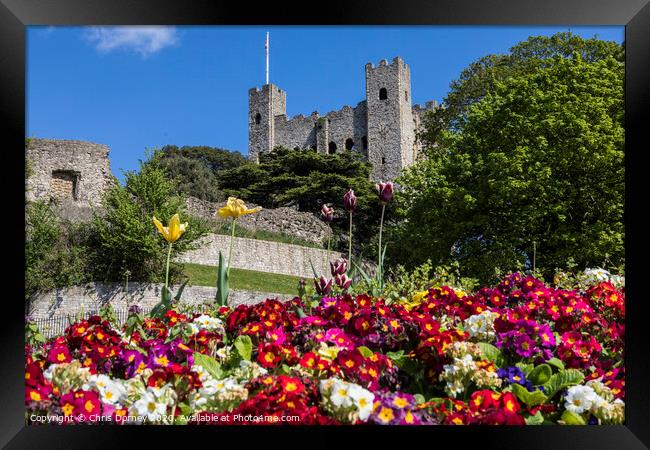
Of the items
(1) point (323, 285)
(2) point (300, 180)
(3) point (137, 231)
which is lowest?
(1) point (323, 285)

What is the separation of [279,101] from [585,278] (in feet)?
120

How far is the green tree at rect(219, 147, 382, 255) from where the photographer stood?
91.8 ft

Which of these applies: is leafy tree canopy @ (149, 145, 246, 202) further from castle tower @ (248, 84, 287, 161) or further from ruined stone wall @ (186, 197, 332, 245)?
castle tower @ (248, 84, 287, 161)

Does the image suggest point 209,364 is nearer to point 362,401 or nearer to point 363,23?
point 362,401

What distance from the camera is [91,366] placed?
238 centimetres

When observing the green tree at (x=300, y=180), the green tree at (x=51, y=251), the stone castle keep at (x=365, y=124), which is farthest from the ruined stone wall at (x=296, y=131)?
the green tree at (x=51, y=251)

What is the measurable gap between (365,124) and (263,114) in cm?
719

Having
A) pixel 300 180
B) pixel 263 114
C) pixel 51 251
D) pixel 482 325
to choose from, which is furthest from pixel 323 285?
pixel 263 114

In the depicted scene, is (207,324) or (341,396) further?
(207,324)

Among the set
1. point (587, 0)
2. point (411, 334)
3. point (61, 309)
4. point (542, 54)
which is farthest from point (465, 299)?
point (542, 54)

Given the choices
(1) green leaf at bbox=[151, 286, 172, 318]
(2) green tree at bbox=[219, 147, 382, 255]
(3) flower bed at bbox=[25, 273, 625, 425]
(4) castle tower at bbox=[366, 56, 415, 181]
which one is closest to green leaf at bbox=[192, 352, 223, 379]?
(3) flower bed at bbox=[25, 273, 625, 425]

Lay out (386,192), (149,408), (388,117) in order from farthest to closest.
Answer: (388,117)
(386,192)
(149,408)

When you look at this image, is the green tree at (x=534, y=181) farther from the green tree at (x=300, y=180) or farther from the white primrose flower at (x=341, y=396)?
the green tree at (x=300, y=180)

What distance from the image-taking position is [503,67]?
20.1 metres
